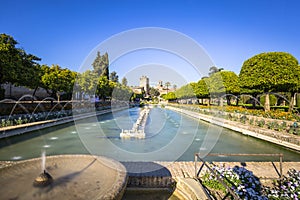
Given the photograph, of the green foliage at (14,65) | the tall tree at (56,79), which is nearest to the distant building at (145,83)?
the tall tree at (56,79)

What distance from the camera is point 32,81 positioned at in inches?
742

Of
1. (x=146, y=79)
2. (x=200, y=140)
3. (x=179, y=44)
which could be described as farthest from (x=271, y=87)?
(x=146, y=79)

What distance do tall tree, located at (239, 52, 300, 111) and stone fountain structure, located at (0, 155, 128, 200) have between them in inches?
837

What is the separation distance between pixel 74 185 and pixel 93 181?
30 cm

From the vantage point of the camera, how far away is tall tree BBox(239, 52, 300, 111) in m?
19.6

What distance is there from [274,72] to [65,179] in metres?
22.3

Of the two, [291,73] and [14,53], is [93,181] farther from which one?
[291,73]

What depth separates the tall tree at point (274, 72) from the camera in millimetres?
19594

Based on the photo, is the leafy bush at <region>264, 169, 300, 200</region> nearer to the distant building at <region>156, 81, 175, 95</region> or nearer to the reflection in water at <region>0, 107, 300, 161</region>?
the reflection in water at <region>0, 107, 300, 161</region>

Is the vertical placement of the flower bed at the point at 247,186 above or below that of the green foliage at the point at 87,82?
below

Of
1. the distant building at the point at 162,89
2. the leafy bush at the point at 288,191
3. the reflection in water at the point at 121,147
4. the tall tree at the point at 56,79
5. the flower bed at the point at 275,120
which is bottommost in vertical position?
the reflection in water at the point at 121,147

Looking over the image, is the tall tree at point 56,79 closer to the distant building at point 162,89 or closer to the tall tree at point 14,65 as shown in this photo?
the tall tree at point 14,65

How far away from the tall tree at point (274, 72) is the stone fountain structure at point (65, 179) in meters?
21.3

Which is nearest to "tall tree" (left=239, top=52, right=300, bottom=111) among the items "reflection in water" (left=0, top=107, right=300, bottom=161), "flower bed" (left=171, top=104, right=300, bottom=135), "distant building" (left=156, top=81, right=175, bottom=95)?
"flower bed" (left=171, top=104, right=300, bottom=135)
